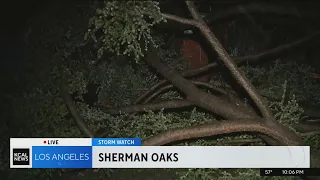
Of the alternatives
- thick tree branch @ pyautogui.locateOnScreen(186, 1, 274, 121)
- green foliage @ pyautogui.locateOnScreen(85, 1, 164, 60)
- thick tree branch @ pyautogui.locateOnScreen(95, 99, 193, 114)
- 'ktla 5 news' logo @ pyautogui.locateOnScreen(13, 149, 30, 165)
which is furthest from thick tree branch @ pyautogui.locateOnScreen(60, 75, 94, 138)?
thick tree branch @ pyautogui.locateOnScreen(186, 1, 274, 121)

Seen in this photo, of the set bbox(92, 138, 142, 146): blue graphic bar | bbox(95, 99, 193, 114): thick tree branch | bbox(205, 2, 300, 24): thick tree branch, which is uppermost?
bbox(205, 2, 300, 24): thick tree branch

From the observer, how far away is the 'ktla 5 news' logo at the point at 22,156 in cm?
306

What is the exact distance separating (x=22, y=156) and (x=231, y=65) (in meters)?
1.72

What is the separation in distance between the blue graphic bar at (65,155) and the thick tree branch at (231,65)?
120cm

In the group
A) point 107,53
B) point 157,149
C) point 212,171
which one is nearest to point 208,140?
point 212,171

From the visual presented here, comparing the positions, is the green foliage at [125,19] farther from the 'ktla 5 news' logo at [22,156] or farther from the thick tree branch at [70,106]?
the 'ktla 5 news' logo at [22,156]

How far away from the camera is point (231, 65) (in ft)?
9.27

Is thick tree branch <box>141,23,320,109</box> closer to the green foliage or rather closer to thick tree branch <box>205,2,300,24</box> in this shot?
thick tree branch <box>205,2,300,24</box>

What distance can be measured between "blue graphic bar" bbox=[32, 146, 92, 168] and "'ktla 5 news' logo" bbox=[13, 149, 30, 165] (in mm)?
49

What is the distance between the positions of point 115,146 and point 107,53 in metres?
0.77

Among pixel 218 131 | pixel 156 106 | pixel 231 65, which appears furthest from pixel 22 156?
pixel 231 65

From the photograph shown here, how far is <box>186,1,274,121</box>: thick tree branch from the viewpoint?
9.00ft

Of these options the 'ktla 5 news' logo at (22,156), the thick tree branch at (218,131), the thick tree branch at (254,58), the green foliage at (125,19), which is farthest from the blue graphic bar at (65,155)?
the green foliage at (125,19)

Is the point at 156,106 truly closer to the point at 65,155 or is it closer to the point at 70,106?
the point at 70,106
